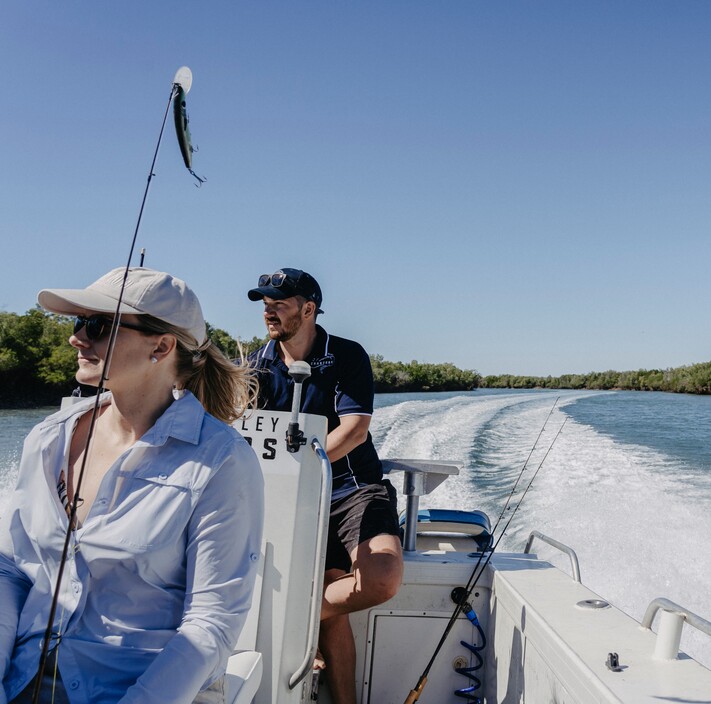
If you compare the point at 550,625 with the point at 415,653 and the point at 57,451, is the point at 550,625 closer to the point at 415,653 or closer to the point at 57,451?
the point at 415,653

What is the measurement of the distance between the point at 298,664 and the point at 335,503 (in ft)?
2.35

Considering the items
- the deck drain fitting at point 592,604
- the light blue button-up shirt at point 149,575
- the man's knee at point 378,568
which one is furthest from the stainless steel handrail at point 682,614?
the light blue button-up shirt at point 149,575

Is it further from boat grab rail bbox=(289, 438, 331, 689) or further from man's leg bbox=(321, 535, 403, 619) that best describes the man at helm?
boat grab rail bbox=(289, 438, 331, 689)

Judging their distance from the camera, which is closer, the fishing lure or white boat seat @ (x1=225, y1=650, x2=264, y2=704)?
the fishing lure

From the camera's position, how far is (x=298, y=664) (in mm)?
1815

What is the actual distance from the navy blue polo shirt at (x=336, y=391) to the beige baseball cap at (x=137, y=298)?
1168mm

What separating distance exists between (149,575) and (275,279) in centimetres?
159

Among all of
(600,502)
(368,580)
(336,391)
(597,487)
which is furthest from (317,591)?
(597,487)

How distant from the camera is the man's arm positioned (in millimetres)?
2371

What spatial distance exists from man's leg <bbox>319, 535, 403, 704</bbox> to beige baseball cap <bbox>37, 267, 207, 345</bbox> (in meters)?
1.23

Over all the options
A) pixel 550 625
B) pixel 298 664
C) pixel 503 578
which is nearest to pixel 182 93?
pixel 298 664

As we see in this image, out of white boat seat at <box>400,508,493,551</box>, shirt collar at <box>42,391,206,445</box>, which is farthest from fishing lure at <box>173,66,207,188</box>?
white boat seat at <box>400,508,493,551</box>

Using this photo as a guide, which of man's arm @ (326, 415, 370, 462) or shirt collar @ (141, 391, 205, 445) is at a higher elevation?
shirt collar @ (141, 391, 205, 445)

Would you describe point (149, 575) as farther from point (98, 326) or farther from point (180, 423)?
point (98, 326)
